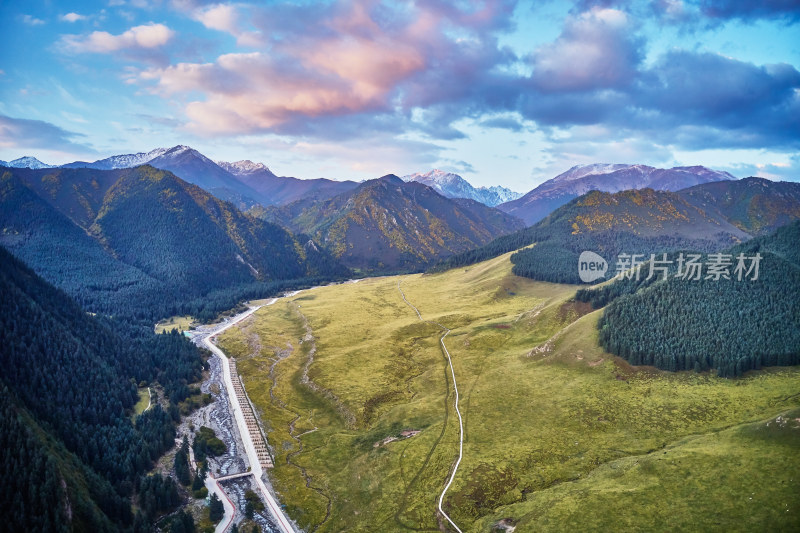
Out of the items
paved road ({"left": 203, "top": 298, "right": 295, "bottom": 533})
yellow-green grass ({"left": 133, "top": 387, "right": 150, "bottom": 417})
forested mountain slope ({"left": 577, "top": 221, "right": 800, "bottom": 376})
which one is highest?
forested mountain slope ({"left": 577, "top": 221, "right": 800, "bottom": 376})

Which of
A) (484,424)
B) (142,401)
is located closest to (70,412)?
(142,401)

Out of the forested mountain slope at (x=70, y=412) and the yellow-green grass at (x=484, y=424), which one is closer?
the forested mountain slope at (x=70, y=412)

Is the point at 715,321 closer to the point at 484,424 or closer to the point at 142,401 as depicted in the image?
the point at 484,424

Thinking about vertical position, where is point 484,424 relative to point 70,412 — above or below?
below

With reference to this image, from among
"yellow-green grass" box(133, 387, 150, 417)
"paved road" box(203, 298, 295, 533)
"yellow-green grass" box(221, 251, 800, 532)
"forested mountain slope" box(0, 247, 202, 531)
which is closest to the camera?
"forested mountain slope" box(0, 247, 202, 531)

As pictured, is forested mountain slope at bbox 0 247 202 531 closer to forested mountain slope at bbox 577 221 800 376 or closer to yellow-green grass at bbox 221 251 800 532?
yellow-green grass at bbox 221 251 800 532

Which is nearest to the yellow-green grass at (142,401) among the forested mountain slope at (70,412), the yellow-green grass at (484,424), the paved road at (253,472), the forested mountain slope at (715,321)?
the forested mountain slope at (70,412)

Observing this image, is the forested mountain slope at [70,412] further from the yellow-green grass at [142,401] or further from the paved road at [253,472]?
the paved road at [253,472]

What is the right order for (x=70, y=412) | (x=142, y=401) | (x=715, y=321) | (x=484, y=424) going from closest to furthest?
(x=484, y=424) < (x=70, y=412) < (x=715, y=321) < (x=142, y=401)

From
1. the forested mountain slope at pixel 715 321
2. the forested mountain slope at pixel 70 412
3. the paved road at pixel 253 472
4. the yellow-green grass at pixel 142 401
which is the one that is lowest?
the paved road at pixel 253 472

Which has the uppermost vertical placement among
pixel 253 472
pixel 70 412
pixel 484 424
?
pixel 70 412

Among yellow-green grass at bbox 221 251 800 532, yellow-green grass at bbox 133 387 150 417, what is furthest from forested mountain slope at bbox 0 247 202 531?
yellow-green grass at bbox 221 251 800 532
